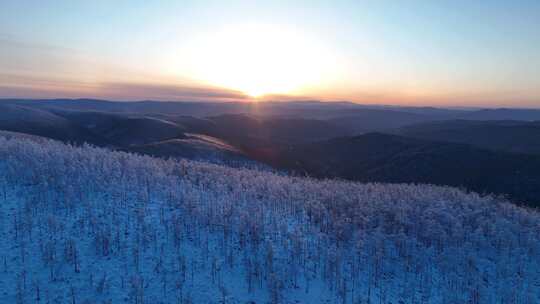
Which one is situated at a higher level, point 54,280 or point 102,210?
point 102,210

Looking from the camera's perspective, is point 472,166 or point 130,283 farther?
point 472,166

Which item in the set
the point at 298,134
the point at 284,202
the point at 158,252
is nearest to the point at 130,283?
the point at 158,252

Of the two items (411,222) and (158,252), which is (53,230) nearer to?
(158,252)

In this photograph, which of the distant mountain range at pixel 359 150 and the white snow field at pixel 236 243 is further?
the distant mountain range at pixel 359 150

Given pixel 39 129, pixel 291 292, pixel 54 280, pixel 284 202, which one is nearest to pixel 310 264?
pixel 291 292

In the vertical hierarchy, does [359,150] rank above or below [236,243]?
below

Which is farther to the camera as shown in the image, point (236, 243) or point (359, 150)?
point (359, 150)

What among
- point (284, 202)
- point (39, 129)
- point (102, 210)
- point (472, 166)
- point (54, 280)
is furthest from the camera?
point (39, 129)

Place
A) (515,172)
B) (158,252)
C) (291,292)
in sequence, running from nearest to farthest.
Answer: (291,292) → (158,252) → (515,172)
